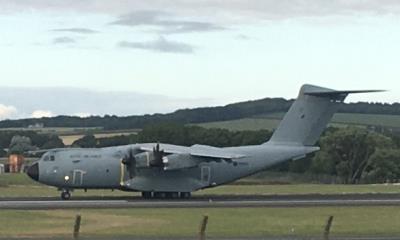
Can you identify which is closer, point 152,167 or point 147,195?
→ point 152,167

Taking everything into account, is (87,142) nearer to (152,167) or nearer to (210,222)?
(152,167)

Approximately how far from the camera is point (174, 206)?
150 ft

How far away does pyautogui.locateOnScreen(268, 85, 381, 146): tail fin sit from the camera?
62312mm

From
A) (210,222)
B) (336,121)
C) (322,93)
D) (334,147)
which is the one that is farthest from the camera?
(336,121)

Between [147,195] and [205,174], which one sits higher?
[205,174]

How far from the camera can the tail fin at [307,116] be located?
204ft

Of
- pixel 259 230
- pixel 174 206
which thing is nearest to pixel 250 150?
pixel 174 206

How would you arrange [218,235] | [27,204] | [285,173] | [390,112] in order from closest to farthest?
[218,235] → [27,204] → [285,173] → [390,112]

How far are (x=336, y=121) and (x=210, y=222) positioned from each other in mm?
116275

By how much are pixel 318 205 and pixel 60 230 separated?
47.2ft

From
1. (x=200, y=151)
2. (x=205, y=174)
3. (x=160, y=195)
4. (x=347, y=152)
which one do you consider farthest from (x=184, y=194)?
(x=347, y=152)

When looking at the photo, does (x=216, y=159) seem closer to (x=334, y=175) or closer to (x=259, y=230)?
(x=259, y=230)

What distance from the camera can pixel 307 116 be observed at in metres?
62.5

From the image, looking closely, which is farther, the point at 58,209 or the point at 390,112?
the point at 390,112
